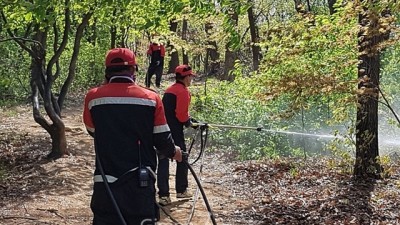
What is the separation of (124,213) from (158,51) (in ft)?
46.8

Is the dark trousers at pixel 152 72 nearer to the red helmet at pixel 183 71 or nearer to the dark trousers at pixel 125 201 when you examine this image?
the red helmet at pixel 183 71

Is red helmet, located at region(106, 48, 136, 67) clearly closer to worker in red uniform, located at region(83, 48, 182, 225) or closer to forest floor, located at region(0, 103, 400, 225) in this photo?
worker in red uniform, located at region(83, 48, 182, 225)

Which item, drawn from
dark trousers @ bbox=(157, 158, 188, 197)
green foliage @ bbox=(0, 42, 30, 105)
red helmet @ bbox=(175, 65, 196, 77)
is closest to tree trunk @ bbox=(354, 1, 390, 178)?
red helmet @ bbox=(175, 65, 196, 77)

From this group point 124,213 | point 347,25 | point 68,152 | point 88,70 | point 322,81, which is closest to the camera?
point 124,213

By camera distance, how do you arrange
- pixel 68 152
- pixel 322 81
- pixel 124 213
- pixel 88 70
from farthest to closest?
pixel 88 70
pixel 68 152
pixel 322 81
pixel 124 213

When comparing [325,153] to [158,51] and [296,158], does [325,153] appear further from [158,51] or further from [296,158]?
[158,51]

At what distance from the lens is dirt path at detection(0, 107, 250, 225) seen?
6520 mm

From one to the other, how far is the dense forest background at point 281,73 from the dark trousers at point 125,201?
2.26 metres

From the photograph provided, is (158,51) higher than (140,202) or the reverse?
higher

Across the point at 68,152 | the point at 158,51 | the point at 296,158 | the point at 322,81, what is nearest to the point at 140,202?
the point at 322,81

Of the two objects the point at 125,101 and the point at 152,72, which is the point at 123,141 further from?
the point at 152,72

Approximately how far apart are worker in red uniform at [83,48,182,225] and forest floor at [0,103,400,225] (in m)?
2.58

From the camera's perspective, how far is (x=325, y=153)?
10.7m

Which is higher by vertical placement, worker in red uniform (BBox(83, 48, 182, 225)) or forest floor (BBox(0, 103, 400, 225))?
worker in red uniform (BBox(83, 48, 182, 225))
